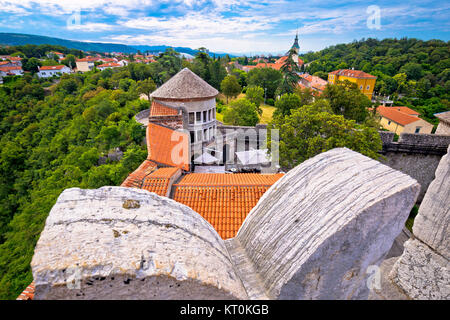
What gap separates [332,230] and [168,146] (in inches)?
459

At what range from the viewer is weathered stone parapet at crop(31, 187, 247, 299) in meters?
1.28

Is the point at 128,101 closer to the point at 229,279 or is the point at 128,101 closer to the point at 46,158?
the point at 46,158

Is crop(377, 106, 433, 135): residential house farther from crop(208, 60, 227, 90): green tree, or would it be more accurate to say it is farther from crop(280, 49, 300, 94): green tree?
crop(208, 60, 227, 90): green tree

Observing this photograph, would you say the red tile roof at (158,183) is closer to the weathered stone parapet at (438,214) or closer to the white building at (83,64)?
the weathered stone parapet at (438,214)

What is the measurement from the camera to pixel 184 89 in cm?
2119

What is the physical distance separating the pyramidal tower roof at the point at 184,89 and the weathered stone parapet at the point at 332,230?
20149 mm

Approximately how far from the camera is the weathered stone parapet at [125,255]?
128 cm

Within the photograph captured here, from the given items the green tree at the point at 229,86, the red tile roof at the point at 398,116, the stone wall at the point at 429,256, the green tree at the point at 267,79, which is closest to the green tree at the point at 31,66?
the green tree at the point at 229,86

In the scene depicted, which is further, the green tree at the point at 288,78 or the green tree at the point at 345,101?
the green tree at the point at 288,78

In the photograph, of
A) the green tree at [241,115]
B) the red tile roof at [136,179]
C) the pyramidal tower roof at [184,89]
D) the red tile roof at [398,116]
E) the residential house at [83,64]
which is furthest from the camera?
the residential house at [83,64]

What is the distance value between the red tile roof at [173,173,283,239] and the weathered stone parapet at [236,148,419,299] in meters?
4.42
